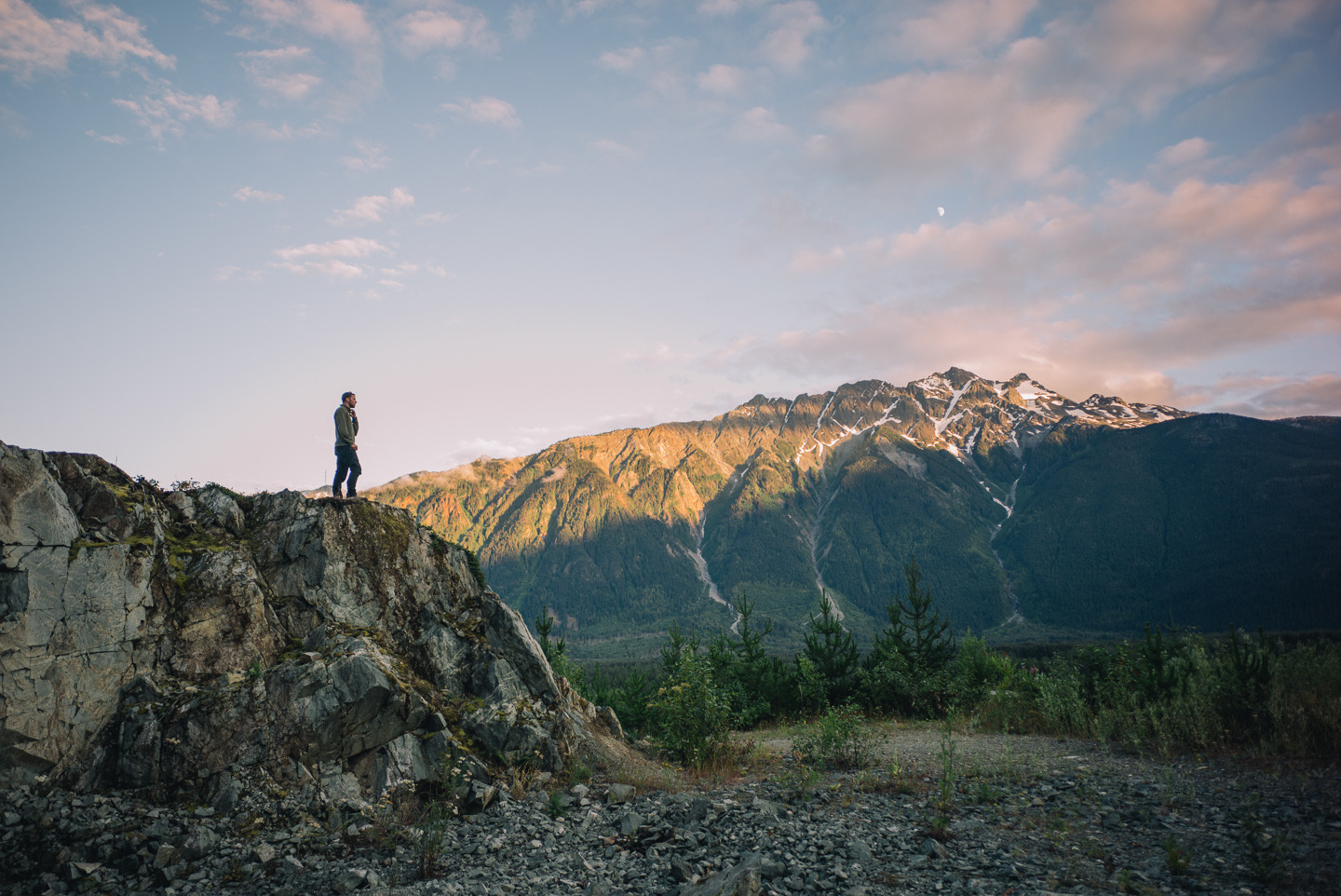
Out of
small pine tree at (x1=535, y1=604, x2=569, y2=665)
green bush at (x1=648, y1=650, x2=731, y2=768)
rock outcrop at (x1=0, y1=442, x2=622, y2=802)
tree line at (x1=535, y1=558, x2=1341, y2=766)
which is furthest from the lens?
small pine tree at (x1=535, y1=604, x2=569, y2=665)

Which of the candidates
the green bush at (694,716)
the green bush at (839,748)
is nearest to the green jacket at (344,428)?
the green bush at (694,716)

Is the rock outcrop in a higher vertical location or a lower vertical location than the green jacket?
Result: lower

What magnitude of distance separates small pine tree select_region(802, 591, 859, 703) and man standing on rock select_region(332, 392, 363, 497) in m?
20.3

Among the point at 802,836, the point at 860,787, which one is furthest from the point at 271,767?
the point at 860,787

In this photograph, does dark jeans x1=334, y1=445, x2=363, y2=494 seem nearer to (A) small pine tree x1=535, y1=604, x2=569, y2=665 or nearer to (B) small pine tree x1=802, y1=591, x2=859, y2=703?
(A) small pine tree x1=535, y1=604, x2=569, y2=665

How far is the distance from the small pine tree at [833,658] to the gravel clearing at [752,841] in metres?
16.5

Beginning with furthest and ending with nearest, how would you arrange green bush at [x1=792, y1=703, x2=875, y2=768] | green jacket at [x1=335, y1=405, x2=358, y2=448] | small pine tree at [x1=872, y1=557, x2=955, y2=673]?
small pine tree at [x1=872, y1=557, x2=955, y2=673], green jacket at [x1=335, y1=405, x2=358, y2=448], green bush at [x1=792, y1=703, x2=875, y2=768]

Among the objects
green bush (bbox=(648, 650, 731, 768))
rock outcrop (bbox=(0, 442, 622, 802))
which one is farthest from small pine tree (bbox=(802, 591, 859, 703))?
rock outcrop (bbox=(0, 442, 622, 802))

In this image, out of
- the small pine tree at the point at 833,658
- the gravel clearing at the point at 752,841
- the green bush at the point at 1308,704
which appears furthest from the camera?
the small pine tree at the point at 833,658

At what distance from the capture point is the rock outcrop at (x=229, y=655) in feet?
32.2

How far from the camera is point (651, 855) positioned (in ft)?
28.8

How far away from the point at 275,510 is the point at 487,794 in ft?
29.3

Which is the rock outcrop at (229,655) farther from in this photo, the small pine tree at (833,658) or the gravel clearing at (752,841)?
the small pine tree at (833,658)

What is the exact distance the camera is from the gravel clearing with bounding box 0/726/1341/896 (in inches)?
290
